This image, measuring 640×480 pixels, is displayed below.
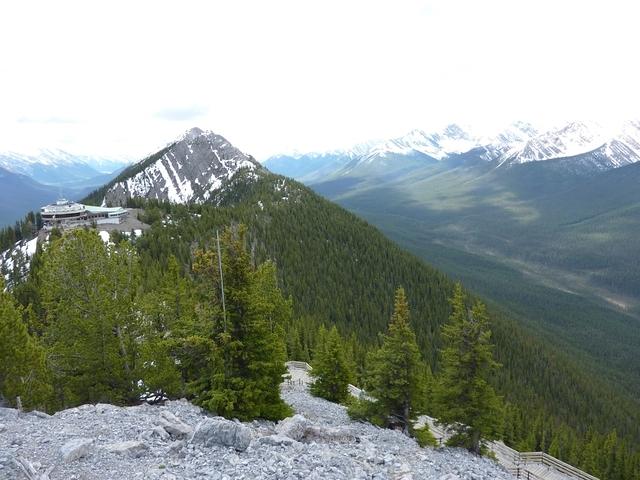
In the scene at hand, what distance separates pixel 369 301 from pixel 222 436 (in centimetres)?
10836

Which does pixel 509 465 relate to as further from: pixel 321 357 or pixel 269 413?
pixel 269 413

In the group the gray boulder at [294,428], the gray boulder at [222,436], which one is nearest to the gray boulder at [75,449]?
the gray boulder at [222,436]

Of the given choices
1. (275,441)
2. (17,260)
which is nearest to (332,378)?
(275,441)

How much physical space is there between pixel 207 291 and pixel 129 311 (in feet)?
18.6

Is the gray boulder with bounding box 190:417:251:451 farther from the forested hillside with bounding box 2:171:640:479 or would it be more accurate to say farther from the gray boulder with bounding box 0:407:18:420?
the forested hillside with bounding box 2:171:640:479

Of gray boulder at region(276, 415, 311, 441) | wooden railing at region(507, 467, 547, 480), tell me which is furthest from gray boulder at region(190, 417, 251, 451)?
wooden railing at region(507, 467, 547, 480)

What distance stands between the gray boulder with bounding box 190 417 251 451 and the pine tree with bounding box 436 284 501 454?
49.4 feet

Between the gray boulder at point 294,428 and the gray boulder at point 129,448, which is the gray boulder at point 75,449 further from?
the gray boulder at point 294,428

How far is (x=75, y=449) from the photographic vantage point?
1641cm

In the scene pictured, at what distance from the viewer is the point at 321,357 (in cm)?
4044

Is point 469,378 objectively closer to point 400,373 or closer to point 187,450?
point 400,373

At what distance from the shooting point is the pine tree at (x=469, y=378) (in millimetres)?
28797

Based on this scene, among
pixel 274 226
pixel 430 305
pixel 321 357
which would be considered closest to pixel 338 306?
pixel 430 305

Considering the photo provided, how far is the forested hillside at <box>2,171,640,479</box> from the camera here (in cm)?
6675
